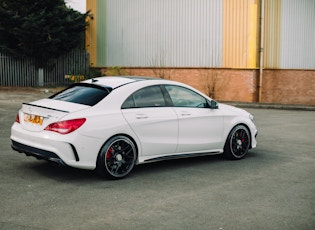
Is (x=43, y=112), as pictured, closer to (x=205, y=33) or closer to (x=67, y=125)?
(x=67, y=125)

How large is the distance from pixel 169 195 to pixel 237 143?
2973mm

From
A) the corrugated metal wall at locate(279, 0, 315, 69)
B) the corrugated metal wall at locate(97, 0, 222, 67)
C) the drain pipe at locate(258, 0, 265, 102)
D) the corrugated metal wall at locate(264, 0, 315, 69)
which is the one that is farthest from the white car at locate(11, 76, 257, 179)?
the corrugated metal wall at locate(97, 0, 222, 67)

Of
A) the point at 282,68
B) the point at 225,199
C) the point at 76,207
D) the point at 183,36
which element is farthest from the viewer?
the point at 183,36

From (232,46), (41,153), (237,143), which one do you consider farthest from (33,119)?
(232,46)

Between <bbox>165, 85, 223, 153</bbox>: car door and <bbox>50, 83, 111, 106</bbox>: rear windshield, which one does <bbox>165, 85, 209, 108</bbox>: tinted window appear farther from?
<bbox>50, 83, 111, 106</bbox>: rear windshield

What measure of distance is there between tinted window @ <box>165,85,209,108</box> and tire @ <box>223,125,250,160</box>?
77cm

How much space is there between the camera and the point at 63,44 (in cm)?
2850

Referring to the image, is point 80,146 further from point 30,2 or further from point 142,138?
point 30,2

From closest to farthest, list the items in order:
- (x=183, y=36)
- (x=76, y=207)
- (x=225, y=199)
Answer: (x=76, y=207), (x=225, y=199), (x=183, y=36)

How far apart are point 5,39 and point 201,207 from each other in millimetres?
24628

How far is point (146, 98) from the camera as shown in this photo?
7777mm

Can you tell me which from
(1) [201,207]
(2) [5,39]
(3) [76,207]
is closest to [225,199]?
(1) [201,207]

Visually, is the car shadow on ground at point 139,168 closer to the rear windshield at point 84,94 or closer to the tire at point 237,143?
the tire at point 237,143

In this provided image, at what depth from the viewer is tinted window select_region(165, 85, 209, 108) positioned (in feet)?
26.8
